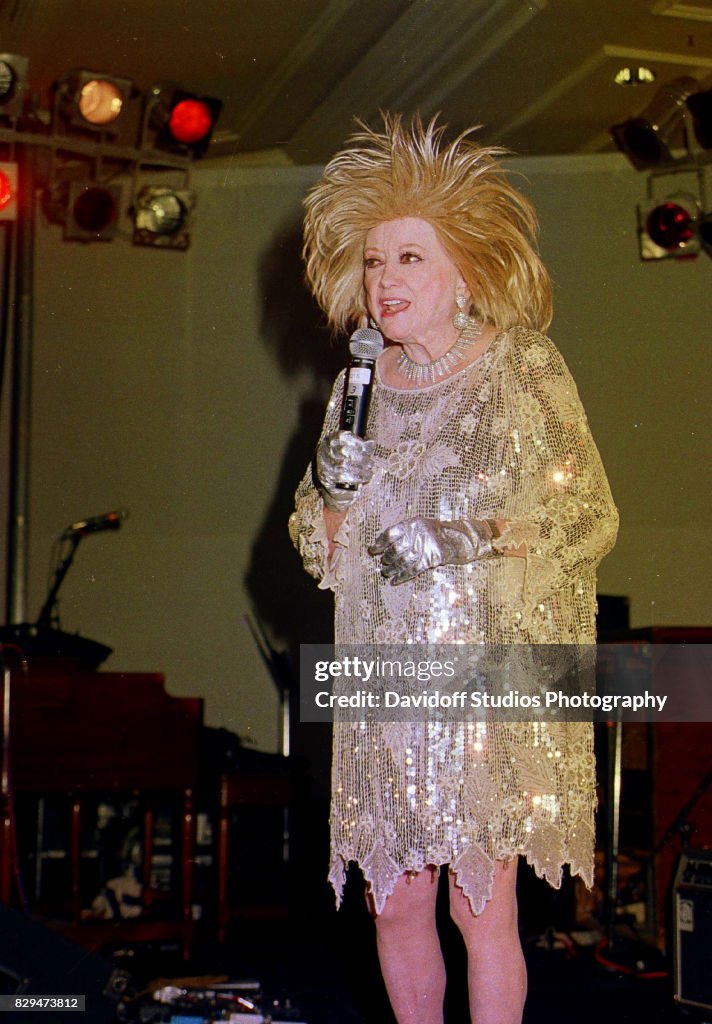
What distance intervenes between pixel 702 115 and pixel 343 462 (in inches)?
82.5

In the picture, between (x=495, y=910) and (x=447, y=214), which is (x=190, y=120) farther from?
(x=495, y=910)

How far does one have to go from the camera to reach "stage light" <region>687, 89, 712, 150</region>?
10.1 feet

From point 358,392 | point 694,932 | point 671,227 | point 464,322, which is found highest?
point 671,227

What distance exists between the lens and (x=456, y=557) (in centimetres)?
151

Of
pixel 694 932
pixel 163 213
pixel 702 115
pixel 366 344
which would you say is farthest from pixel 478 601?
pixel 163 213

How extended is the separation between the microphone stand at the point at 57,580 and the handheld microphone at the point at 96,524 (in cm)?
2

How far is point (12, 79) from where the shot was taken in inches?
125

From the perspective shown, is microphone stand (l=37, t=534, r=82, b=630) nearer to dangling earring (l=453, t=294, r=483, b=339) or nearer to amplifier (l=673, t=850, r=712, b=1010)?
amplifier (l=673, t=850, r=712, b=1010)

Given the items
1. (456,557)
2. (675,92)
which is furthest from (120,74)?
(456,557)

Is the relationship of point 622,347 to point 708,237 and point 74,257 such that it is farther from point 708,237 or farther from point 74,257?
point 74,257

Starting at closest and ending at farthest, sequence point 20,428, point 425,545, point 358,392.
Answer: point 425,545
point 358,392
point 20,428

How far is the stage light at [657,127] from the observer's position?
10.2 feet

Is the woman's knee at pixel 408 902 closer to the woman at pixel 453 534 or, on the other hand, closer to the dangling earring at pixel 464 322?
the woman at pixel 453 534

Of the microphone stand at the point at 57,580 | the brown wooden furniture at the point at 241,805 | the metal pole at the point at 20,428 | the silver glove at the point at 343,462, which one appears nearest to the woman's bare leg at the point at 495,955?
the silver glove at the point at 343,462
